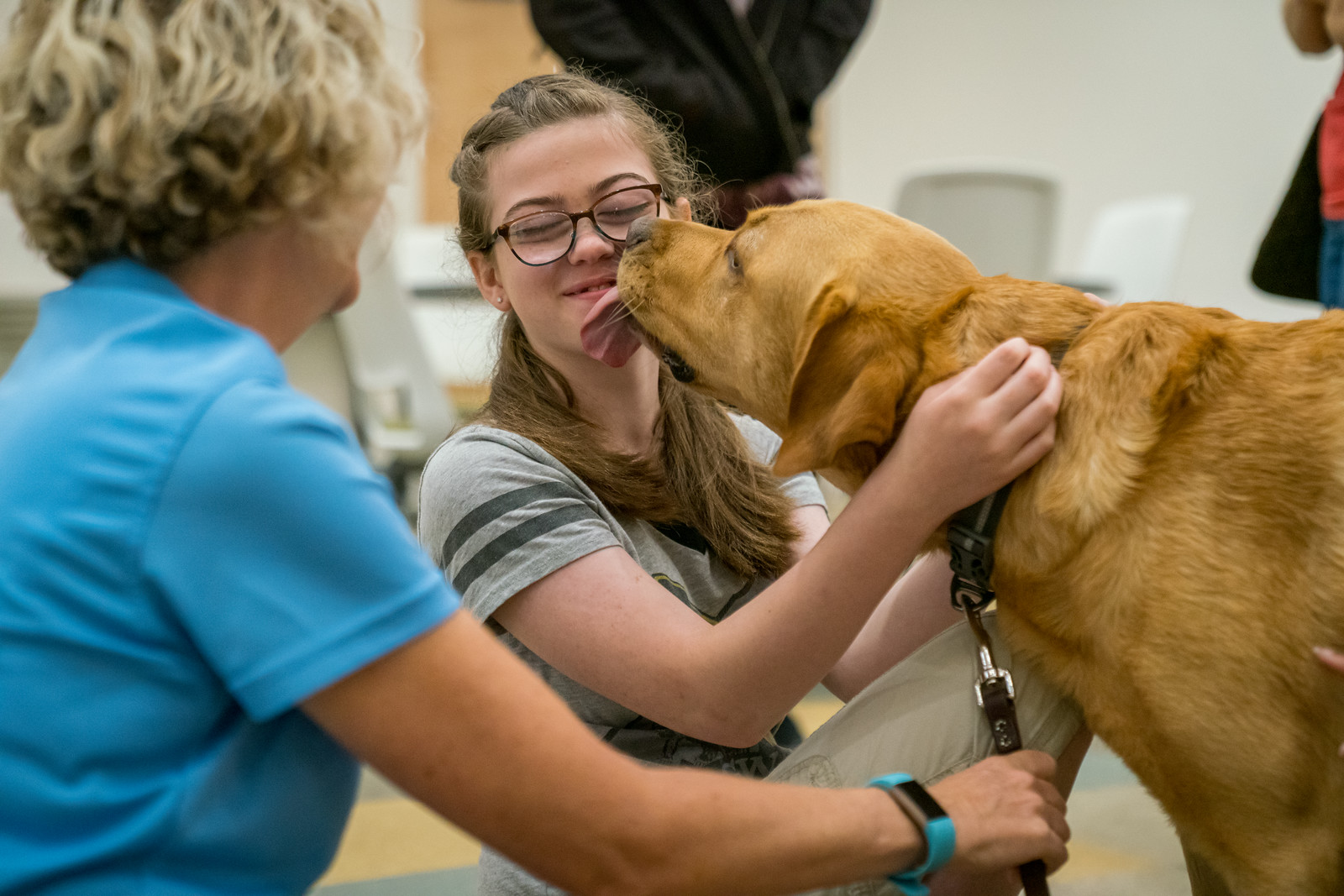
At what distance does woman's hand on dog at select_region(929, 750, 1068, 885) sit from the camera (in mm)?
1075

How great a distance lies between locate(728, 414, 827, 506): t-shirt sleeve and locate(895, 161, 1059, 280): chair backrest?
218 centimetres

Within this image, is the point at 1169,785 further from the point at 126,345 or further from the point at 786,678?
the point at 126,345

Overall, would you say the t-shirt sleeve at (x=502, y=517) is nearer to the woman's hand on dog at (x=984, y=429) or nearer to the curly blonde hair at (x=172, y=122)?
the woman's hand on dog at (x=984, y=429)

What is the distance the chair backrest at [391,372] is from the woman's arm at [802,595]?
2.80m

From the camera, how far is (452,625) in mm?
796

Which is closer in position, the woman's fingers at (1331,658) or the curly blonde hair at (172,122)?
the curly blonde hair at (172,122)

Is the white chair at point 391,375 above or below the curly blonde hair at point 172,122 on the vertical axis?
below

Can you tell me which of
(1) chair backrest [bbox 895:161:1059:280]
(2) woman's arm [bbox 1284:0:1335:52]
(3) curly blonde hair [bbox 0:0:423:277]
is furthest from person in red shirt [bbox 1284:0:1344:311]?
(3) curly blonde hair [bbox 0:0:423:277]

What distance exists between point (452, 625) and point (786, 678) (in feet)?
1.74

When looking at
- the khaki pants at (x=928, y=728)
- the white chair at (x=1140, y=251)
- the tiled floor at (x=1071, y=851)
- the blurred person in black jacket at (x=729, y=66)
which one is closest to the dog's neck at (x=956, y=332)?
the khaki pants at (x=928, y=728)

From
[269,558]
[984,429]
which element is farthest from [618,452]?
[269,558]

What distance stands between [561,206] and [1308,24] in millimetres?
1640

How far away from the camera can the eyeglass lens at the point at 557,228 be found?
1602 millimetres

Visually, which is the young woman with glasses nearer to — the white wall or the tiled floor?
the tiled floor
